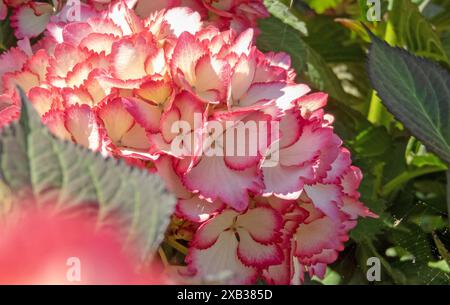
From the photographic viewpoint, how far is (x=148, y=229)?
0.73 ft

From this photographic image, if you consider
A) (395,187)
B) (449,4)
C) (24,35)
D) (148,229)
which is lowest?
(395,187)

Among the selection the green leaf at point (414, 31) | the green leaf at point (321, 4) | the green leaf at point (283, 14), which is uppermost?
the green leaf at point (283, 14)

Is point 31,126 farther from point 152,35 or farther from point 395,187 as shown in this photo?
point 395,187

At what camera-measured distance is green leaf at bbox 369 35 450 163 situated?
1.99 ft

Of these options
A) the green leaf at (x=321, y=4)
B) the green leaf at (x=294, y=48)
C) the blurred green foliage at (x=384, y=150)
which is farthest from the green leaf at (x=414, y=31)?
the green leaf at (x=321, y=4)

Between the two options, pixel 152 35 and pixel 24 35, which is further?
pixel 24 35

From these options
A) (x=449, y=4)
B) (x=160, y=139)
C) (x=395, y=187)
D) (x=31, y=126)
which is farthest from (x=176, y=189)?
(x=449, y=4)

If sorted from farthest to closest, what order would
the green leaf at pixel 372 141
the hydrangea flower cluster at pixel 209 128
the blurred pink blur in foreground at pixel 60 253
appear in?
the green leaf at pixel 372 141
the hydrangea flower cluster at pixel 209 128
the blurred pink blur in foreground at pixel 60 253

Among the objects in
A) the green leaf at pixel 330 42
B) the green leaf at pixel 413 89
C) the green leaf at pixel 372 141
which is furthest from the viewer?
the green leaf at pixel 330 42

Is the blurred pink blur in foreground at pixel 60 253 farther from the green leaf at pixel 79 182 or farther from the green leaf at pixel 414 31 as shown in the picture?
the green leaf at pixel 414 31

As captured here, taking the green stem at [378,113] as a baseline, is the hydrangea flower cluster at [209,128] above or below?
above

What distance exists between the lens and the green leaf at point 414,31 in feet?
3.01

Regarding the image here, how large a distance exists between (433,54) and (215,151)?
1.86 feet

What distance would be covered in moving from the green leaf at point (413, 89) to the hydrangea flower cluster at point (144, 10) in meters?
0.13
